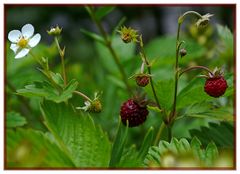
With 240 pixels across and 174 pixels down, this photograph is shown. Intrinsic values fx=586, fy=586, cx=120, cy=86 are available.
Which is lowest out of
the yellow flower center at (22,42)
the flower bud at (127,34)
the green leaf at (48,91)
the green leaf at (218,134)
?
the green leaf at (218,134)

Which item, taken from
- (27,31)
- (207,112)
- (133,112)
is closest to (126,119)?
(133,112)

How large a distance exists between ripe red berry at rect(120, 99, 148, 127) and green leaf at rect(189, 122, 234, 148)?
0.13 m

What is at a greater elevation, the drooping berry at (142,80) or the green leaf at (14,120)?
the drooping berry at (142,80)

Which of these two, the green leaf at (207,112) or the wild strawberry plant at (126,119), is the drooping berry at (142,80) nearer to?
the wild strawberry plant at (126,119)

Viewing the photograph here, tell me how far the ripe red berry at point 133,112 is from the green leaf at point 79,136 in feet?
0.42

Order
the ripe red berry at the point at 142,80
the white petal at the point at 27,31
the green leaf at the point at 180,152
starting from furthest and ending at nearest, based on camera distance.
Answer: the white petal at the point at 27,31 → the ripe red berry at the point at 142,80 → the green leaf at the point at 180,152

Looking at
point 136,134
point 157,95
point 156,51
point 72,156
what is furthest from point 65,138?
point 156,51

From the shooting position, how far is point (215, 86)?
1.08 meters

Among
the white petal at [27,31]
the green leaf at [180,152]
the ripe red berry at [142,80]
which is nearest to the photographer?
the green leaf at [180,152]

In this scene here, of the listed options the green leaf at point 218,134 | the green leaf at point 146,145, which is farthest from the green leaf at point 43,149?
the green leaf at point 218,134

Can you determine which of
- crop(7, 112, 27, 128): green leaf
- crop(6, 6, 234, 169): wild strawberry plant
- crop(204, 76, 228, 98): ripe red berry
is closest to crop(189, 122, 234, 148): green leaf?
crop(6, 6, 234, 169): wild strawberry plant

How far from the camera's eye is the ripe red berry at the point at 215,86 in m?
1.08

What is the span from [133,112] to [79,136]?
15 cm

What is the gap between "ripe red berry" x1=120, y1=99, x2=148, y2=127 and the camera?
110cm
